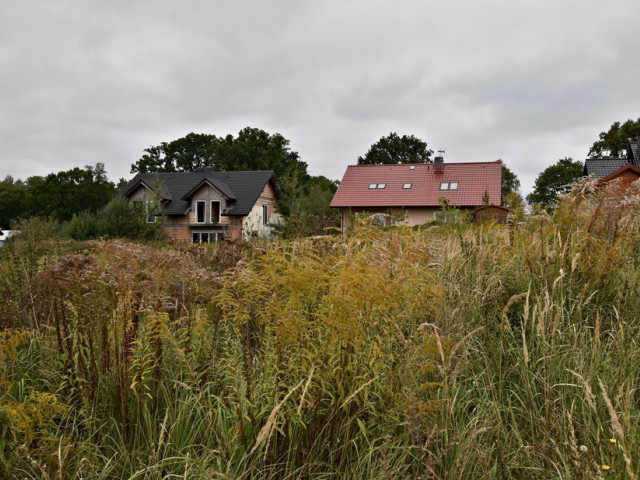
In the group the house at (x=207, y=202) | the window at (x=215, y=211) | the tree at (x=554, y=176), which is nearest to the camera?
the house at (x=207, y=202)

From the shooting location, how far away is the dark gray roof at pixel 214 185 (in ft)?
105

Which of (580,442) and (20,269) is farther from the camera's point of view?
(20,269)

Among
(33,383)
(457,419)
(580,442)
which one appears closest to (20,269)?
(33,383)

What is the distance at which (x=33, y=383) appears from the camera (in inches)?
121

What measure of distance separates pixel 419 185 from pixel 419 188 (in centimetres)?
35

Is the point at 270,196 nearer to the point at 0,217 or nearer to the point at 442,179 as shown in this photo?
the point at 442,179

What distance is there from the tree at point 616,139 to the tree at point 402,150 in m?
16.8

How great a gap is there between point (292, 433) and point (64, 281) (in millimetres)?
1610

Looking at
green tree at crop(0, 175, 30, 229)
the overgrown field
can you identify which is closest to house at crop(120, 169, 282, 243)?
green tree at crop(0, 175, 30, 229)

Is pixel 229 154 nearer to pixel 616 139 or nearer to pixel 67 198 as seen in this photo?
pixel 67 198

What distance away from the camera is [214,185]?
104 ft

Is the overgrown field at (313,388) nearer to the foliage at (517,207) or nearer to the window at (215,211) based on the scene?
the foliage at (517,207)

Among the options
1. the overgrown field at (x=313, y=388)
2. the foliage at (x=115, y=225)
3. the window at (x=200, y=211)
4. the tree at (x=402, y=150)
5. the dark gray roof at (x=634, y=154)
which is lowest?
the overgrown field at (x=313, y=388)

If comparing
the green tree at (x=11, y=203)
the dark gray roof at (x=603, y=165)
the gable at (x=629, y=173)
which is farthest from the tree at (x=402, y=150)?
the green tree at (x=11, y=203)
